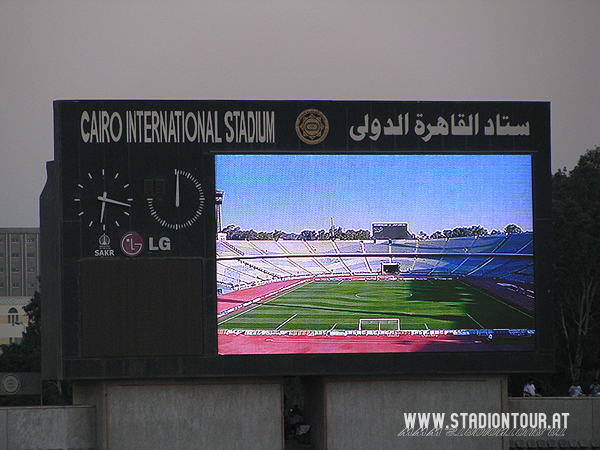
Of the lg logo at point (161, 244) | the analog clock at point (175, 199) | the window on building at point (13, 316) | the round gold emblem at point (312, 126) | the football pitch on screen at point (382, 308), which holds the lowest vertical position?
the window on building at point (13, 316)

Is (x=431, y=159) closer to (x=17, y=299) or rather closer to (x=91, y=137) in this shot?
(x=91, y=137)

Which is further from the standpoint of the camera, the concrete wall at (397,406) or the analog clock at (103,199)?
the concrete wall at (397,406)

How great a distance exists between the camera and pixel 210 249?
15562mm

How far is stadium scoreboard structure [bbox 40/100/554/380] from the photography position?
1534 centimetres

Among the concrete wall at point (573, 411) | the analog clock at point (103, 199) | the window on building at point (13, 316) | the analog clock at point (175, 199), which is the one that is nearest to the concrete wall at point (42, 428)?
the analog clock at point (103, 199)

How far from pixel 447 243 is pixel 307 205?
2775 millimetres

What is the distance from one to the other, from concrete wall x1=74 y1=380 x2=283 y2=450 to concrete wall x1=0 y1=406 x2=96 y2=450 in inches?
19.8

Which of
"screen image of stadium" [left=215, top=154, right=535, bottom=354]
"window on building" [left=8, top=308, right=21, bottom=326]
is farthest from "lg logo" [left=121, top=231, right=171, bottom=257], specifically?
"window on building" [left=8, top=308, right=21, bottom=326]

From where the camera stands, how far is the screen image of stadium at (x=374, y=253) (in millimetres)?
15664

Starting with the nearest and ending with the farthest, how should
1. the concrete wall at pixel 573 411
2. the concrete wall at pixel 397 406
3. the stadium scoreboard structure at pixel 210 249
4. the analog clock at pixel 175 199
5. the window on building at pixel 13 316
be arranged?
1. the stadium scoreboard structure at pixel 210 249
2. the analog clock at pixel 175 199
3. the concrete wall at pixel 397 406
4. the concrete wall at pixel 573 411
5. the window on building at pixel 13 316

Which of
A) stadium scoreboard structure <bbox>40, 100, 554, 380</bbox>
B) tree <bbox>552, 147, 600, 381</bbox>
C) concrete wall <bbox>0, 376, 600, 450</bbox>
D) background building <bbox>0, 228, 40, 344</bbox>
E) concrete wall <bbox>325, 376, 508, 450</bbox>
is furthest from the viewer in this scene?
background building <bbox>0, 228, 40, 344</bbox>

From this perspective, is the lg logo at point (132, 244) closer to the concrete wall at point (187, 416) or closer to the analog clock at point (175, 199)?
the analog clock at point (175, 199)

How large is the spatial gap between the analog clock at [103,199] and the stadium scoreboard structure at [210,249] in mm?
Result: 18

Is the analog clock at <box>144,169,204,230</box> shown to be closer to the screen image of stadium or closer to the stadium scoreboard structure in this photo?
the stadium scoreboard structure
